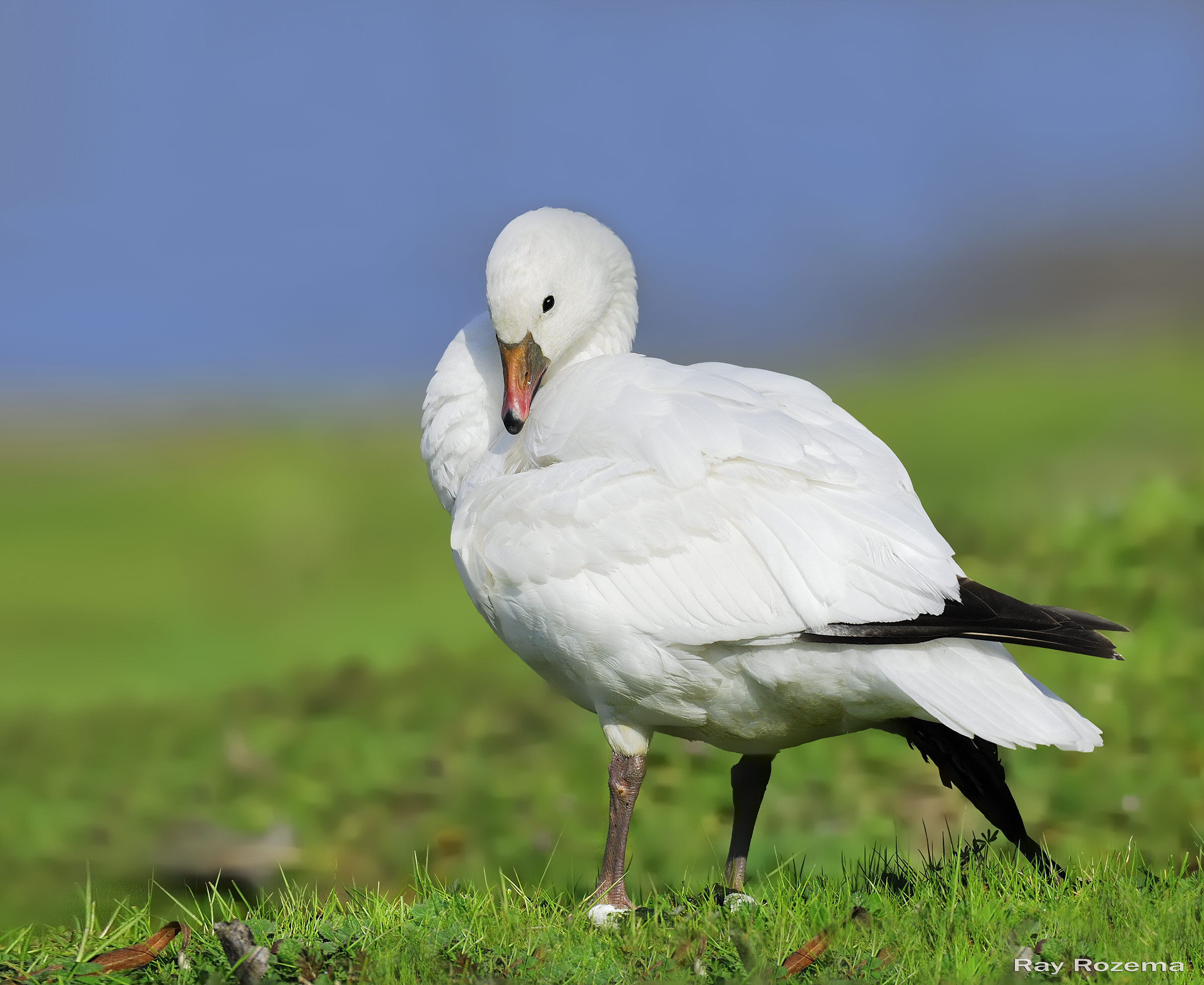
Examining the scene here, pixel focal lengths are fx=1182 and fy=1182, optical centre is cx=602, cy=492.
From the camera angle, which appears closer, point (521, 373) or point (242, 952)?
point (242, 952)

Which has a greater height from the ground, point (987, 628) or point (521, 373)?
point (521, 373)

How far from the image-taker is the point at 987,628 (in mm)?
3566

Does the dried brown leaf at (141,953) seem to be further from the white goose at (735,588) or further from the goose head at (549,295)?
the goose head at (549,295)

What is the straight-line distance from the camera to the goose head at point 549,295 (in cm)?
469

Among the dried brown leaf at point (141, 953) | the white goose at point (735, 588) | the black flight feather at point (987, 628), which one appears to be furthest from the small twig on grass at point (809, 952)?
the dried brown leaf at point (141, 953)

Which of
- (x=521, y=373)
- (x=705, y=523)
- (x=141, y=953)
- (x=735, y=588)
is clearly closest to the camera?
(x=141, y=953)

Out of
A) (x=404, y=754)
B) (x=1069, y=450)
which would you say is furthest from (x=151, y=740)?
(x=1069, y=450)

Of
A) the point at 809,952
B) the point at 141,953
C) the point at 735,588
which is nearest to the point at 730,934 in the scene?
the point at 809,952

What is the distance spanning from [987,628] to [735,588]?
30.7 inches

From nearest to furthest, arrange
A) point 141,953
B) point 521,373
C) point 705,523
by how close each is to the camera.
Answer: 1. point 141,953
2. point 705,523
3. point 521,373

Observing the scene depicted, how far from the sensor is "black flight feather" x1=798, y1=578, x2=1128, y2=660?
356 cm

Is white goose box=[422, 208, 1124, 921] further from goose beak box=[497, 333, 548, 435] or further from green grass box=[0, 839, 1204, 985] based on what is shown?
green grass box=[0, 839, 1204, 985]

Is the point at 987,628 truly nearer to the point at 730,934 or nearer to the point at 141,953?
the point at 730,934

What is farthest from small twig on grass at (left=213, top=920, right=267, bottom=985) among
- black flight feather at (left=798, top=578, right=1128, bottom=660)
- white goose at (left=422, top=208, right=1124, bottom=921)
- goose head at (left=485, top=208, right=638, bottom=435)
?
goose head at (left=485, top=208, right=638, bottom=435)
